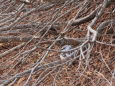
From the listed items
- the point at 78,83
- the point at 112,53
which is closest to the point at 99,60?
the point at 112,53

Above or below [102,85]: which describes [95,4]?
above

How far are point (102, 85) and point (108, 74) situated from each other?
13.4 inches

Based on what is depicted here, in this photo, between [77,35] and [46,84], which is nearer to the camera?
[46,84]

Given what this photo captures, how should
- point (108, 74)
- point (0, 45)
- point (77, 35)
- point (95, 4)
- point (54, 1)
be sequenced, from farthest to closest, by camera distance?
point (0, 45)
point (77, 35)
point (95, 4)
point (54, 1)
point (108, 74)

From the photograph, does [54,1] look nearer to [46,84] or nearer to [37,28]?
[37,28]

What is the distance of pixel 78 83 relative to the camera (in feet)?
8.44

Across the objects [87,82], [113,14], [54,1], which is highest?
[54,1]

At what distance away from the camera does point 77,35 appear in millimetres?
3094

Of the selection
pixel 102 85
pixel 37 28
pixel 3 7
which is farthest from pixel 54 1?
pixel 102 85

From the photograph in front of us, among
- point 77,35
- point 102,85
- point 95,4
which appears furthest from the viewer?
point 77,35

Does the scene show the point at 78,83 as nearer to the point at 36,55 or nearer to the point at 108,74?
the point at 108,74

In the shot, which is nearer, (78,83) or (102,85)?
(102,85)

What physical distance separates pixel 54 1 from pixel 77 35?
56 cm

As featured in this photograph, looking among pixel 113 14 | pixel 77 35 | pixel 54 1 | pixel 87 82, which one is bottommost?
pixel 87 82
